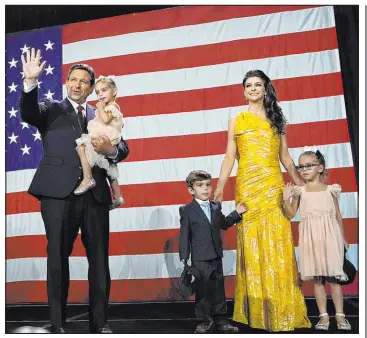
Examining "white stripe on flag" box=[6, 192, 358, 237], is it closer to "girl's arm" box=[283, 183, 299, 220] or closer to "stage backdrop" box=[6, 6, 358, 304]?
"stage backdrop" box=[6, 6, 358, 304]

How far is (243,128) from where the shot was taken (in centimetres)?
313

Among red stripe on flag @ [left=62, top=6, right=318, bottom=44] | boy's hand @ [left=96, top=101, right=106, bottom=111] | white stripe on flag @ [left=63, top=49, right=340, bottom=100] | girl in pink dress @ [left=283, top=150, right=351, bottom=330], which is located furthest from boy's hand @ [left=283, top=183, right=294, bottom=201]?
red stripe on flag @ [left=62, top=6, right=318, bottom=44]

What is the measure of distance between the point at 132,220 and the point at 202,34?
5.23 feet

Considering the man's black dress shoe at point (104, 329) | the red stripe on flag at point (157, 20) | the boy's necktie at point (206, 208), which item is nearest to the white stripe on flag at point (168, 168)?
the boy's necktie at point (206, 208)

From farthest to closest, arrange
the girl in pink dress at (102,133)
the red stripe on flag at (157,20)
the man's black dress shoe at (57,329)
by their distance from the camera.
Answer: the red stripe on flag at (157,20) → the girl in pink dress at (102,133) → the man's black dress shoe at (57,329)

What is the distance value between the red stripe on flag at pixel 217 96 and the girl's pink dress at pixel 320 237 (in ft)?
2.96

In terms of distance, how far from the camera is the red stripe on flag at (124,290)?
364 centimetres

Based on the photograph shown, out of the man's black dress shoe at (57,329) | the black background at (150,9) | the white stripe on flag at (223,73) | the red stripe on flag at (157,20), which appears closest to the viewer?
the man's black dress shoe at (57,329)

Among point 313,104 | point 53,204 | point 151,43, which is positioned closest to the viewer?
point 53,204

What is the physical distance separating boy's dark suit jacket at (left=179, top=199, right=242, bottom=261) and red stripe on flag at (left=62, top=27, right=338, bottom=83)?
1.30m

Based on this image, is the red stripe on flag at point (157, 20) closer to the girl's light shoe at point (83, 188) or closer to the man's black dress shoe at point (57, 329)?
the girl's light shoe at point (83, 188)

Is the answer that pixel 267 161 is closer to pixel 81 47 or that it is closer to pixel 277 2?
pixel 277 2

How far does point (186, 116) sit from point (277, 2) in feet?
3.71

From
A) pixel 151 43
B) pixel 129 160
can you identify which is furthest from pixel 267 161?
pixel 151 43
